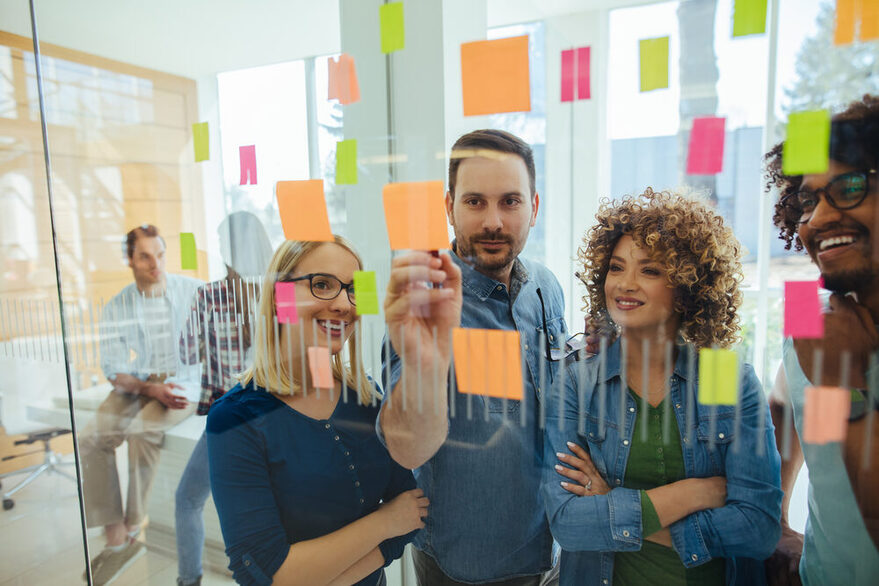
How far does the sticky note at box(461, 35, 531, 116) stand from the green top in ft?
1.53

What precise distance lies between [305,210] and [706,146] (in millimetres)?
676

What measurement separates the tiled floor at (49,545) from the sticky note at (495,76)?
4.05ft

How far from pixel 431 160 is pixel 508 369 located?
0.38 meters

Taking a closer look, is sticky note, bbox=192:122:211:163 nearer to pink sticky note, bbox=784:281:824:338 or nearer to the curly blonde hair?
the curly blonde hair

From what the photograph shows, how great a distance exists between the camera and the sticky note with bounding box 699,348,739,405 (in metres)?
0.64

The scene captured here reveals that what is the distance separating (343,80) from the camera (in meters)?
0.90

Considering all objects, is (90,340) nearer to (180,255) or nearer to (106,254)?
(106,254)

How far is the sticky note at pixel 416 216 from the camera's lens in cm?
78

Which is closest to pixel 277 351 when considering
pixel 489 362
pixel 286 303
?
pixel 286 303

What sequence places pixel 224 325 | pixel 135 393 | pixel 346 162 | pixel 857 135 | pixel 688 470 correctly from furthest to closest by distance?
pixel 135 393, pixel 224 325, pixel 346 162, pixel 688 470, pixel 857 135

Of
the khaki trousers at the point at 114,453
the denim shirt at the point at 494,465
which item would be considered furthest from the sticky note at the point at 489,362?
the khaki trousers at the point at 114,453

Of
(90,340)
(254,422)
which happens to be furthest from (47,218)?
(254,422)

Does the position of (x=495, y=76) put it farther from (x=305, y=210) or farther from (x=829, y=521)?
(x=829, y=521)

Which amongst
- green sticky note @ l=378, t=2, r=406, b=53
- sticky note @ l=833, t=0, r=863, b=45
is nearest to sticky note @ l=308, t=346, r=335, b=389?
green sticky note @ l=378, t=2, r=406, b=53
